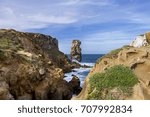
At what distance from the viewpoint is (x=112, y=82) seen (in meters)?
15.8

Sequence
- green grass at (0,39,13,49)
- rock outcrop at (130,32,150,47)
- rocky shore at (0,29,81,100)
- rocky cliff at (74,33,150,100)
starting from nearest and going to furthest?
rocky cliff at (74,33,150,100) < rock outcrop at (130,32,150,47) < rocky shore at (0,29,81,100) < green grass at (0,39,13,49)

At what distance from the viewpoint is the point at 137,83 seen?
51.3ft

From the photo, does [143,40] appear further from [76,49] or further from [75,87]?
[76,49]

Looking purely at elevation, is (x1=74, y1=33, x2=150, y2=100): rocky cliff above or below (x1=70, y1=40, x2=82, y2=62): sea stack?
above

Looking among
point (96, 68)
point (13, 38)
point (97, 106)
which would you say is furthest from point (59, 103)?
point (13, 38)

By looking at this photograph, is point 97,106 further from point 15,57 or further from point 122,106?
point 15,57

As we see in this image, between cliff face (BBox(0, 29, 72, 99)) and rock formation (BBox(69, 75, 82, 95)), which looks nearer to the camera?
cliff face (BBox(0, 29, 72, 99))

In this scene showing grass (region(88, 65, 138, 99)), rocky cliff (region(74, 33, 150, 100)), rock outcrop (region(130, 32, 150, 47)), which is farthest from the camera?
rock outcrop (region(130, 32, 150, 47))

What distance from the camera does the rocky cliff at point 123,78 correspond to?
15.4 metres

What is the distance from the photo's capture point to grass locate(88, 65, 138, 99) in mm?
15539

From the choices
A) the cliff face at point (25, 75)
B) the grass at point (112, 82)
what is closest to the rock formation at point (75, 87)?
the cliff face at point (25, 75)

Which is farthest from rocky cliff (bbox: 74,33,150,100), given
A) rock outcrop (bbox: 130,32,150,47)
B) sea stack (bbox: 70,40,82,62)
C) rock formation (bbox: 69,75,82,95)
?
sea stack (bbox: 70,40,82,62)

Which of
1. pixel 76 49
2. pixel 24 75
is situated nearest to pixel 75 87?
pixel 24 75

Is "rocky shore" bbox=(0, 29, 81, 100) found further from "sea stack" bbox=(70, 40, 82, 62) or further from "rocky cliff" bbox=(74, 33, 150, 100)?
"sea stack" bbox=(70, 40, 82, 62)
